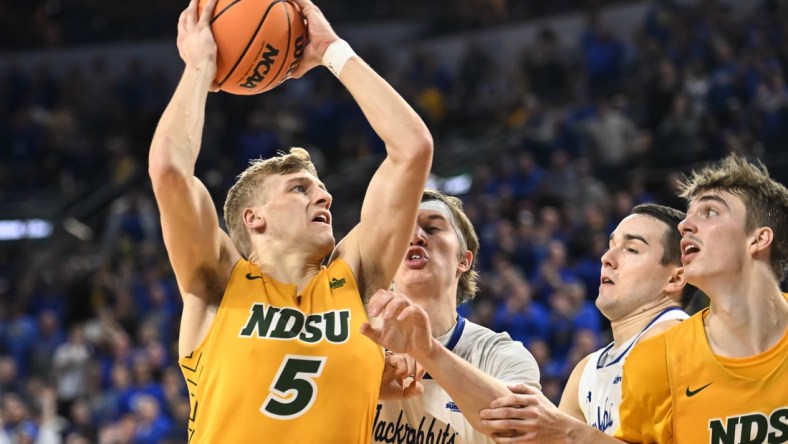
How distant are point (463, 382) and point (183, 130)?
124 cm

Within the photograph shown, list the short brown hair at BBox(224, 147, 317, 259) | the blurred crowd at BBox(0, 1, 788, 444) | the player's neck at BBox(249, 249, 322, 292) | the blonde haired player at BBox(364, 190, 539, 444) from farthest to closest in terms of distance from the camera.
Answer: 1. the blurred crowd at BBox(0, 1, 788, 444)
2. the short brown hair at BBox(224, 147, 317, 259)
3. the player's neck at BBox(249, 249, 322, 292)
4. the blonde haired player at BBox(364, 190, 539, 444)

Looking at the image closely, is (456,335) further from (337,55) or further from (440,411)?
(337,55)

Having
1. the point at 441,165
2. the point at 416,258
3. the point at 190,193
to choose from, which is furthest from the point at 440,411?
the point at 441,165

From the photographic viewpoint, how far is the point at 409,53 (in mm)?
18531

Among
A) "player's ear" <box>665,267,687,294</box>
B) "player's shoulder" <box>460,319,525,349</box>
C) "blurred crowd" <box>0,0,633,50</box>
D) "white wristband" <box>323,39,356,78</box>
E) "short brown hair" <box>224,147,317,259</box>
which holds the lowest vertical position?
"player's shoulder" <box>460,319,525,349</box>

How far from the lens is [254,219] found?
3.93 m

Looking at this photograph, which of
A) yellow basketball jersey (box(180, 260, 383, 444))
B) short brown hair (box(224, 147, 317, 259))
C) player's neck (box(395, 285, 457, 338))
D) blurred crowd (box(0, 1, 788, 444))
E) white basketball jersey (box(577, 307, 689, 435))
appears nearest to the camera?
yellow basketball jersey (box(180, 260, 383, 444))

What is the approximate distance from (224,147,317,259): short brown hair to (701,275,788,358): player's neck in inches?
61.2

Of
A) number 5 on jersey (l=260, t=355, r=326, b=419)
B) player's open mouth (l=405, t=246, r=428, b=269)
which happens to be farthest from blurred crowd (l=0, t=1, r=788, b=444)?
number 5 on jersey (l=260, t=355, r=326, b=419)

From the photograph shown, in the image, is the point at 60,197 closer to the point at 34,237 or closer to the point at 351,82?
the point at 34,237

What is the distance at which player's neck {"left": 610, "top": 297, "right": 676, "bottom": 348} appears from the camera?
4504 mm

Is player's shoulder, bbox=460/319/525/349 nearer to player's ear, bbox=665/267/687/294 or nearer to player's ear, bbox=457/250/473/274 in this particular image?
player's ear, bbox=457/250/473/274

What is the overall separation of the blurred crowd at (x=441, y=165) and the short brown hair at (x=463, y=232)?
3695 mm

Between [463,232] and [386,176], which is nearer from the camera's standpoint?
[386,176]
